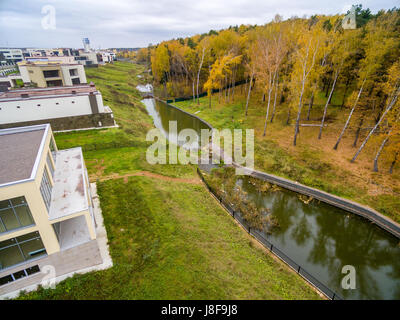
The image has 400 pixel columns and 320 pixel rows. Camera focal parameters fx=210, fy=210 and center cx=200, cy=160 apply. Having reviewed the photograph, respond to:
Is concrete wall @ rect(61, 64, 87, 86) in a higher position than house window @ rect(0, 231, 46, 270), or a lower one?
higher

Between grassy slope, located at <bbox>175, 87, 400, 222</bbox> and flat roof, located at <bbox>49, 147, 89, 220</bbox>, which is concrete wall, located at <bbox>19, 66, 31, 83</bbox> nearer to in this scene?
flat roof, located at <bbox>49, 147, 89, 220</bbox>

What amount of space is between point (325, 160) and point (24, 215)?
27824 mm

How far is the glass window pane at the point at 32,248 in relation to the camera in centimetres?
1118

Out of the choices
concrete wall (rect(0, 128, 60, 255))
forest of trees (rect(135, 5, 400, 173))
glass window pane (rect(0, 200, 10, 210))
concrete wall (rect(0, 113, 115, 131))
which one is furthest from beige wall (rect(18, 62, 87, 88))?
glass window pane (rect(0, 200, 10, 210))

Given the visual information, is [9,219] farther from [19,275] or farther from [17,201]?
[19,275]

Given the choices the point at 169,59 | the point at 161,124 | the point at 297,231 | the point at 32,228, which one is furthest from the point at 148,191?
the point at 169,59

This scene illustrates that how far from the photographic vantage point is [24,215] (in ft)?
34.6

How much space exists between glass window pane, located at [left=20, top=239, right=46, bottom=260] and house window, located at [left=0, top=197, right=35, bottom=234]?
1236 mm

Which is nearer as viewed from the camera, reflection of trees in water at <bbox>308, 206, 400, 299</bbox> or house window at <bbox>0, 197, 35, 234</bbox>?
house window at <bbox>0, 197, 35, 234</bbox>

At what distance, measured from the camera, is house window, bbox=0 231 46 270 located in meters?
10.8

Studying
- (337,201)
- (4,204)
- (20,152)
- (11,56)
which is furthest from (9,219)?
(11,56)

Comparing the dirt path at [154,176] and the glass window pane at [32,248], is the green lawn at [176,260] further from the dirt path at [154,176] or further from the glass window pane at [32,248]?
the dirt path at [154,176]

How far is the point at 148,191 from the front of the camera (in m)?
19.8
